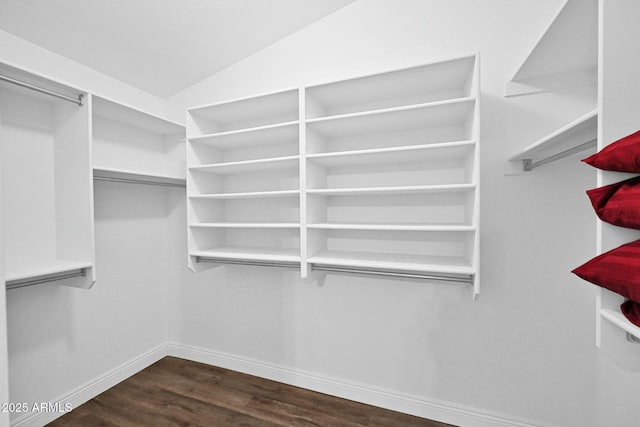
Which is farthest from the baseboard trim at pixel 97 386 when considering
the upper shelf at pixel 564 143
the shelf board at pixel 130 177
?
the upper shelf at pixel 564 143

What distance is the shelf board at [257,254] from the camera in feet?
5.91

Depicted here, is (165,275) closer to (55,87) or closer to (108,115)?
(108,115)

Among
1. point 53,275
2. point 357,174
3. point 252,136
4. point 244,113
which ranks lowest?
point 53,275

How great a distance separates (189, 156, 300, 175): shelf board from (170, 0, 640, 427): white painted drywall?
670mm

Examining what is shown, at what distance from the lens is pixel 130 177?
1.98 meters

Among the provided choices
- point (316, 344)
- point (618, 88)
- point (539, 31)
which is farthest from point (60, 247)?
point (539, 31)

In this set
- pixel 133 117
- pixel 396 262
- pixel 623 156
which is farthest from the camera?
pixel 133 117

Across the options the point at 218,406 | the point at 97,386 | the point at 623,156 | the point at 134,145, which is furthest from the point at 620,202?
the point at 97,386

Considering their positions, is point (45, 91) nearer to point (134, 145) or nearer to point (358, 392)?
point (134, 145)

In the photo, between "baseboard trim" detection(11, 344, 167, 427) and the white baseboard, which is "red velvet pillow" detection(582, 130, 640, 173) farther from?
"baseboard trim" detection(11, 344, 167, 427)

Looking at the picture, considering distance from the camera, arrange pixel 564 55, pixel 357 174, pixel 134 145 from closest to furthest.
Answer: pixel 564 55
pixel 357 174
pixel 134 145

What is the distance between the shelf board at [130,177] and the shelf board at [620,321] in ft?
7.54

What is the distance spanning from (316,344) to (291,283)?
479 mm

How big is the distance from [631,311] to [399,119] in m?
1.27
